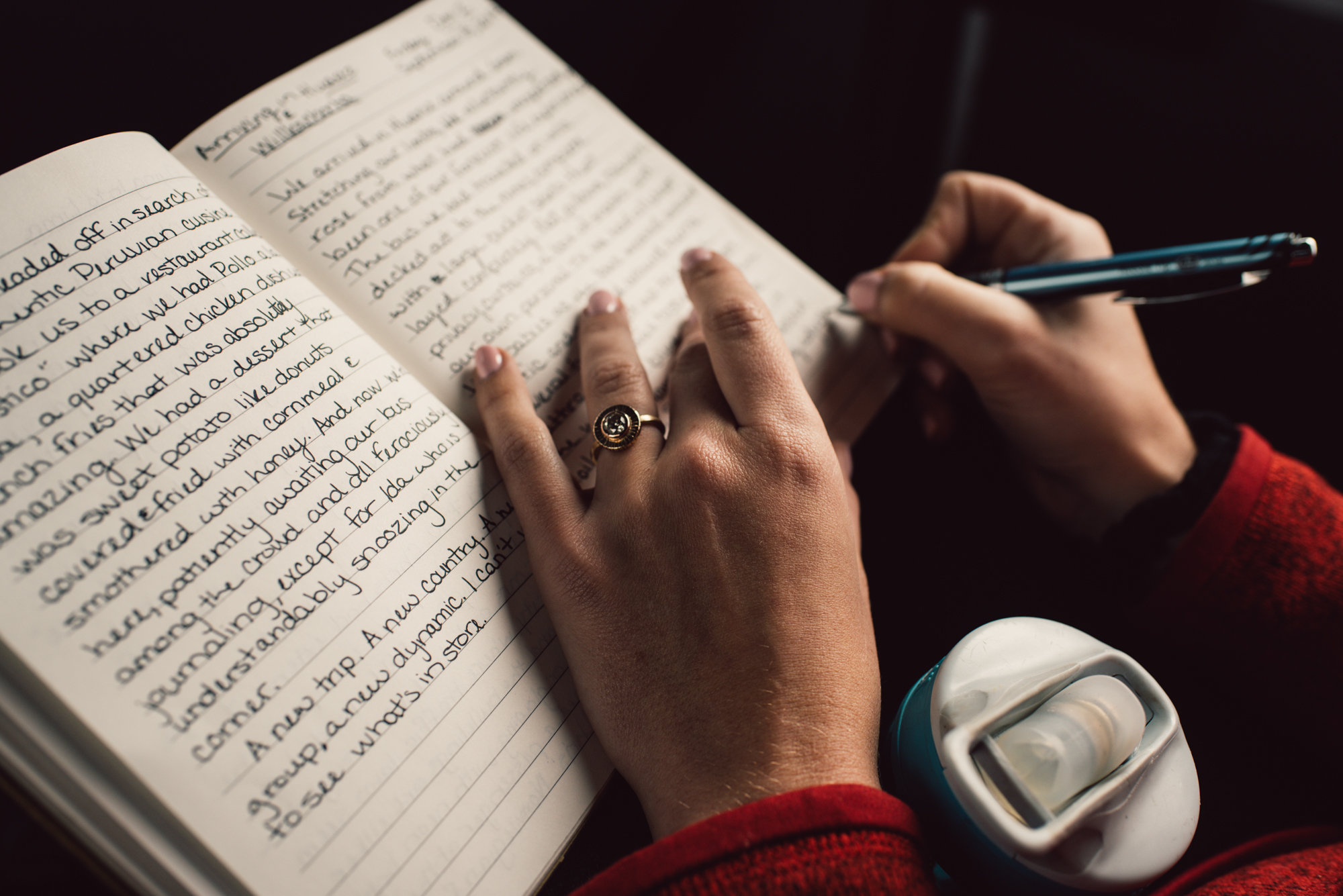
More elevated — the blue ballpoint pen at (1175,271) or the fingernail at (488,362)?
the fingernail at (488,362)

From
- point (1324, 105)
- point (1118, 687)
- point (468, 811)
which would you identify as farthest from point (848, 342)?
point (1324, 105)

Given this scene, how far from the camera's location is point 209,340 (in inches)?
16.9

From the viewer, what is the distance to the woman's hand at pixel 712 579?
15.8 inches

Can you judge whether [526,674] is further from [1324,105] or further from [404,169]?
[1324,105]

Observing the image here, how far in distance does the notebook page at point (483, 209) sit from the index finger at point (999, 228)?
0.46 ft

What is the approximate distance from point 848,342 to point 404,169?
460mm

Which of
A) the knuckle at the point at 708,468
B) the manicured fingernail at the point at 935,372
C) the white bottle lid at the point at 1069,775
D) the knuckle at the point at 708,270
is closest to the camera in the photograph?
the white bottle lid at the point at 1069,775

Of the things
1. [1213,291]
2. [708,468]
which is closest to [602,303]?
[708,468]

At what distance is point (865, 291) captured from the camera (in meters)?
0.65

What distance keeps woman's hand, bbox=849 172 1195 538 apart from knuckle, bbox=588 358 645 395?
0.28 m

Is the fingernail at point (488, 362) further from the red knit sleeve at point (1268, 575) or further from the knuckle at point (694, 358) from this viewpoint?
the red knit sleeve at point (1268, 575)

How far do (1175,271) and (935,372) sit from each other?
0.74 ft

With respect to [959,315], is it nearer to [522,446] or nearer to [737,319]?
[737,319]

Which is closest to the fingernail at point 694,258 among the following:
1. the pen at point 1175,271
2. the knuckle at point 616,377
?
the knuckle at point 616,377
